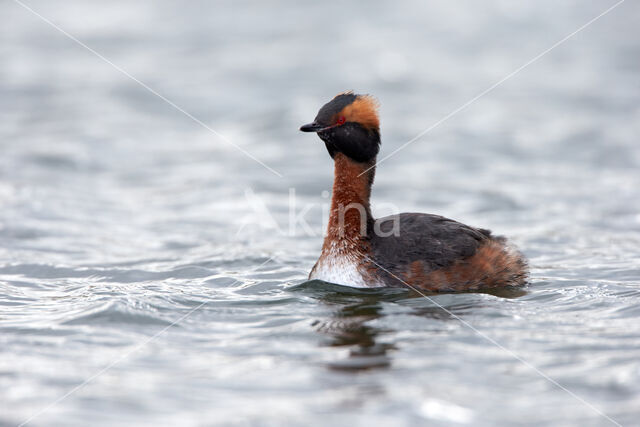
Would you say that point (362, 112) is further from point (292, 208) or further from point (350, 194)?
point (292, 208)

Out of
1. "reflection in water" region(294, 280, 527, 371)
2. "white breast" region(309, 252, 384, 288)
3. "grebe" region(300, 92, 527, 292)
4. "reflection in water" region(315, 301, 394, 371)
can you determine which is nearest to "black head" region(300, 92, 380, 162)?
"grebe" region(300, 92, 527, 292)

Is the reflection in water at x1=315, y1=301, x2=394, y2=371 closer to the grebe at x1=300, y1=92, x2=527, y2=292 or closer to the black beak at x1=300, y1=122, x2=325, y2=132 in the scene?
the grebe at x1=300, y1=92, x2=527, y2=292

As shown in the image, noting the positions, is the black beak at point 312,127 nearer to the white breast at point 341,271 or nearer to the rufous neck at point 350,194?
the rufous neck at point 350,194

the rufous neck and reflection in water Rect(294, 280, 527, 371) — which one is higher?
the rufous neck

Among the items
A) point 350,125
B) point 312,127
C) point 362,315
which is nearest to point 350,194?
point 350,125

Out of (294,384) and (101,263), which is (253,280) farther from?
(294,384)

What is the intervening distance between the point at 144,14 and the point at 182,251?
595 inches

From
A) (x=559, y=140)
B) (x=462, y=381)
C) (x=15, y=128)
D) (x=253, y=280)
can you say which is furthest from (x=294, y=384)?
(x=15, y=128)

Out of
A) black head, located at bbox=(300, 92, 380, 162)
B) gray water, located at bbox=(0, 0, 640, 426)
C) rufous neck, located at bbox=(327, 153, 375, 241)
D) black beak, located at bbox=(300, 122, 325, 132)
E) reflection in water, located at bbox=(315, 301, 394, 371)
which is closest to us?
gray water, located at bbox=(0, 0, 640, 426)

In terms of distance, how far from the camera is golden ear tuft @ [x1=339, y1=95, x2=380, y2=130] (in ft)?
25.2

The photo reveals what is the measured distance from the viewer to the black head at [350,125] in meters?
7.66

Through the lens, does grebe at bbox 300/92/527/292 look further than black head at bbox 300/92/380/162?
No

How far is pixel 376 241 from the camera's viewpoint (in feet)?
25.4

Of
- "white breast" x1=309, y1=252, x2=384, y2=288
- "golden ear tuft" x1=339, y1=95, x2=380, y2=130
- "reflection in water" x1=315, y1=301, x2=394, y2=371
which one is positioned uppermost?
"golden ear tuft" x1=339, y1=95, x2=380, y2=130
